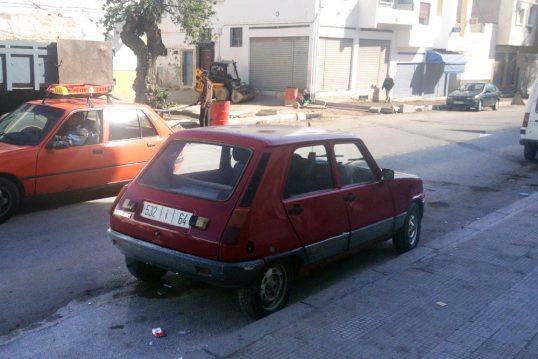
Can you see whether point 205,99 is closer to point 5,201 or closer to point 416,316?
point 5,201

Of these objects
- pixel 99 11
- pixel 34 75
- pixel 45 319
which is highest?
pixel 99 11

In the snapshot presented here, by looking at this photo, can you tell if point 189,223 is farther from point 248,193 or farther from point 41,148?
point 41,148

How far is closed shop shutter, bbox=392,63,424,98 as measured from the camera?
36875mm

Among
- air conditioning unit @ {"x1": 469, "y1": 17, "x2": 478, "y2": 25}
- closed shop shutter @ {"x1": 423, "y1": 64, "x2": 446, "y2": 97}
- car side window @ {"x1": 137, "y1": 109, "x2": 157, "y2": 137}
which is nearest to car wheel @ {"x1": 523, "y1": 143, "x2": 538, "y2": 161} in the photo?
car side window @ {"x1": 137, "y1": 109, "x2": 157, "y2": 137}

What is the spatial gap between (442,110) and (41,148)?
27947 millimetres

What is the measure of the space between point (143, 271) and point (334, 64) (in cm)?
2762

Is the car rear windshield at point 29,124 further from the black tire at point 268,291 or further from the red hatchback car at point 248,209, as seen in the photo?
the black tire at point 268,291

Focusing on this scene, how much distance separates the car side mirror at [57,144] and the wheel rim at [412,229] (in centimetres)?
467

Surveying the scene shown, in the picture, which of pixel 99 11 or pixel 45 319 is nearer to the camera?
pixel 45 319

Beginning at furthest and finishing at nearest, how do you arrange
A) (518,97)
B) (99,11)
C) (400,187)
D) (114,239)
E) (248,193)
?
(518,97), (99,11), (400,187), (114,239), (248,193)

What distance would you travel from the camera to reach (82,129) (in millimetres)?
8117

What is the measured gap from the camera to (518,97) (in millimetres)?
38125

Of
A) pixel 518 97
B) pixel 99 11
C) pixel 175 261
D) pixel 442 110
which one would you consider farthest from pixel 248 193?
pixel 518 97

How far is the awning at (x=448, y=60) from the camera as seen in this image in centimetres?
3831
